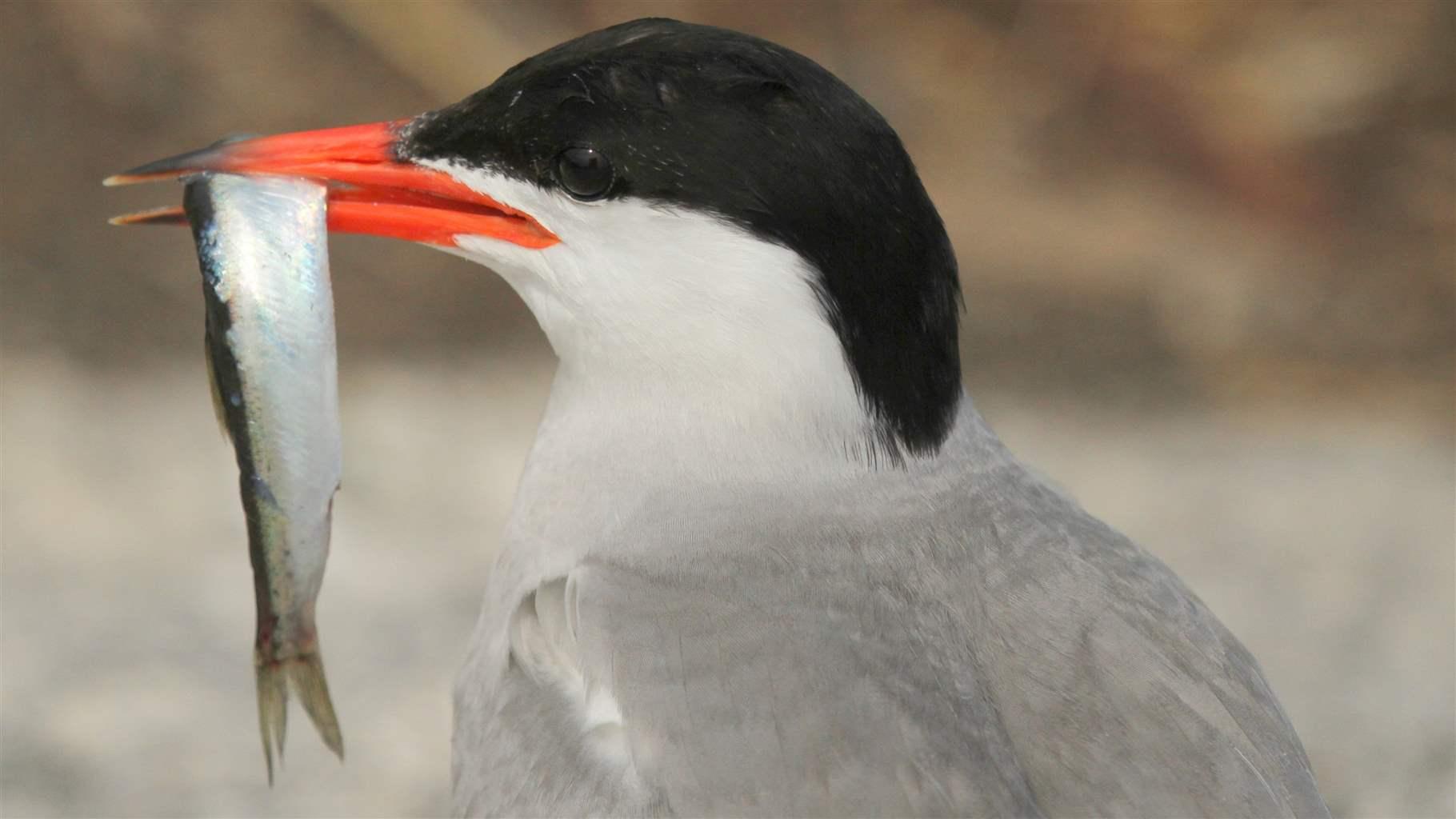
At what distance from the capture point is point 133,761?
356 cm

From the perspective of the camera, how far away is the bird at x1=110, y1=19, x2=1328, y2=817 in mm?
1665

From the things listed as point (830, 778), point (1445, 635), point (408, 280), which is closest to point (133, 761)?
point (408, 280)

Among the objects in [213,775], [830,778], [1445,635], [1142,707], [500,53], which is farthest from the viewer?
[500,53]

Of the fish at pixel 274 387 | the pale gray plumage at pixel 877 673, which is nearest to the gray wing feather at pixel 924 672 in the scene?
the pale gray plumage at pixel 877 673

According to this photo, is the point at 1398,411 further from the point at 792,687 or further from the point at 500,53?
the point at 792,687

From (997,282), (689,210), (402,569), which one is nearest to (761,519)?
(689,210)

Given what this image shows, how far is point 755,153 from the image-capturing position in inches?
70.1

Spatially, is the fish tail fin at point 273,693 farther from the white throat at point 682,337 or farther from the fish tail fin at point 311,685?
the white throat at point 682,337

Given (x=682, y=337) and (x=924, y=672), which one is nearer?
(x=924, y=672)

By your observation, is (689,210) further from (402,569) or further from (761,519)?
(402,569)

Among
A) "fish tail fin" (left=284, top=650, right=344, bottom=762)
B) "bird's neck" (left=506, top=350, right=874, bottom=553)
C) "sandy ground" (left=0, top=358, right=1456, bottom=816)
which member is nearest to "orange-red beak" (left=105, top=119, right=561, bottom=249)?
"bird's neck" (left=506, top=350, right=874, bottom=553)

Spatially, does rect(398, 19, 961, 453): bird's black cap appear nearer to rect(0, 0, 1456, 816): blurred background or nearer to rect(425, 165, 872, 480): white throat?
rect(425, 165, 872, 480): white throat

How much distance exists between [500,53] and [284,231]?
9.97 ft

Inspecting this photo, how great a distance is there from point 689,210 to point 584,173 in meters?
0.13
